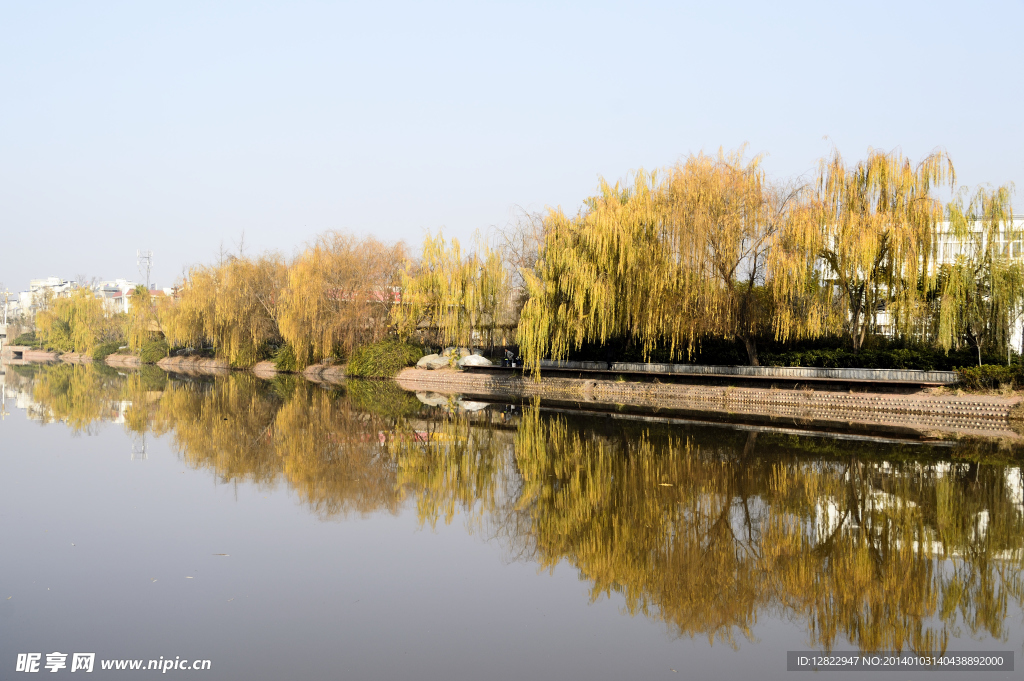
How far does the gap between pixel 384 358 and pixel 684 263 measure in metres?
16.0

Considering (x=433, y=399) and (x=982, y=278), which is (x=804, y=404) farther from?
(x=433, y=399)

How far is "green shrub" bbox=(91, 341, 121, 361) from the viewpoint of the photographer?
52875mm

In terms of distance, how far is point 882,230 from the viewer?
1806 centimetres

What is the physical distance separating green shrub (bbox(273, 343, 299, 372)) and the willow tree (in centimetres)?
2867

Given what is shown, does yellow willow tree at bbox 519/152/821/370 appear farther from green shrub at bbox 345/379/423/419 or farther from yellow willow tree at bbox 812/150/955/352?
green shrub at bbox 345/379/423/419

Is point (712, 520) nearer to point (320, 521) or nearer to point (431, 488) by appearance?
point (431, 488)

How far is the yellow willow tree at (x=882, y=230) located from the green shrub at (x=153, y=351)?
4310 cm

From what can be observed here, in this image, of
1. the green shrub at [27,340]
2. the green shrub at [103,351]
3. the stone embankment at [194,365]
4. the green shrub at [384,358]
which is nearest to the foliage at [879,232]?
the green shrub at [384,358]

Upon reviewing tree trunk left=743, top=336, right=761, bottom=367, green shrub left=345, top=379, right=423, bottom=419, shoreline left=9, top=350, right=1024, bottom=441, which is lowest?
green shrub left=345, top=379, right=423, bottom=419

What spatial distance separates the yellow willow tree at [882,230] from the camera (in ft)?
58.6

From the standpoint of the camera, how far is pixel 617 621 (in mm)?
5137

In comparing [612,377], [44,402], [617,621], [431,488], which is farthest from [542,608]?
[44,402]

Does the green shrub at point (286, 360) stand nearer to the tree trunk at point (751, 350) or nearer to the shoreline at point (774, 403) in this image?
the shoreline at point (774, 403)

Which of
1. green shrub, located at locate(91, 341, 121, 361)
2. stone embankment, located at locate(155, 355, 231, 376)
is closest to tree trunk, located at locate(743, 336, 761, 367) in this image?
stone embankment, located at locate(155, 355, 231, 376)
